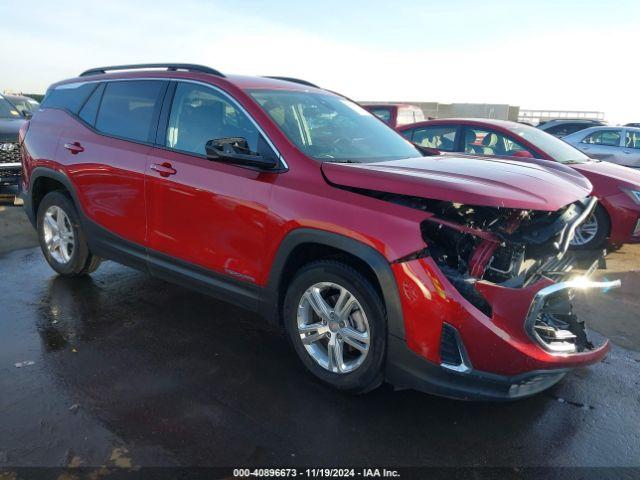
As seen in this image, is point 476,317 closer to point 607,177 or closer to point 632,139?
point 607,177

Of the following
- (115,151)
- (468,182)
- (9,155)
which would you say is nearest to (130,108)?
(115,151)

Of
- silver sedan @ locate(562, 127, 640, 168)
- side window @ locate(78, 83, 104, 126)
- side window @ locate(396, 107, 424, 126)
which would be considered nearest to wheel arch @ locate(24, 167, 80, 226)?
side window @ locate(78, 83, 104, 126)

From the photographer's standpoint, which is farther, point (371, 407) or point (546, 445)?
point (371, 407)

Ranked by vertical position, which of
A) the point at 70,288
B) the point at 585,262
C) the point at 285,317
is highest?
the point at 585,262

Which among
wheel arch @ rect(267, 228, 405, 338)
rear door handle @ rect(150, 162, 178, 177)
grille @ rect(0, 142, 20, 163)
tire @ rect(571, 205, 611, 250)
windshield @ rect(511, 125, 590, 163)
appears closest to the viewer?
wheel arch @ rect(267, 228, 405, 338)

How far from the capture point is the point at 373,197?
2865 millimetres

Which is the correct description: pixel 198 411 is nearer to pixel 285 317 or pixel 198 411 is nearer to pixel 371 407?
pixel 285 317

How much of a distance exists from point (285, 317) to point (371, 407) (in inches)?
29.9

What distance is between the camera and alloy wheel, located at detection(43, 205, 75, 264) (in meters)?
4.82

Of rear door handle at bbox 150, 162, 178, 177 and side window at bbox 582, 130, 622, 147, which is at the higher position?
side window at bbox 582, 130, 622, 147

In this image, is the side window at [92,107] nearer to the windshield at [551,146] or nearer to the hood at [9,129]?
the windshield at [551,146]

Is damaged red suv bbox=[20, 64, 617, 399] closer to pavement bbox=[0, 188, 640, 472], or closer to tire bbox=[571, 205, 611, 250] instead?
pavement bbox=[0, 188, 640, 472]

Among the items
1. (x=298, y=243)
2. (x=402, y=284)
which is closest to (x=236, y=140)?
(x=298, y=243)

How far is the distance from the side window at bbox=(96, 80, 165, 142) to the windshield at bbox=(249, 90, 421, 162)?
957 millimetres
